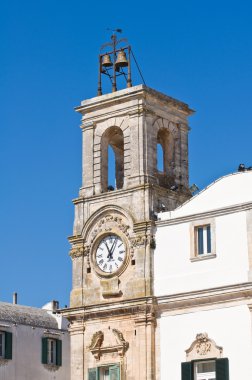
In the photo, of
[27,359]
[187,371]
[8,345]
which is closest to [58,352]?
[27,359]

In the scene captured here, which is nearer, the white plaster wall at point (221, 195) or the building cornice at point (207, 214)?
the building cornice at point (207, 214)

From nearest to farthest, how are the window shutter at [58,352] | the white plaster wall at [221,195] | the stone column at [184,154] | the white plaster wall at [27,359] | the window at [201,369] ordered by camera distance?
the window at [201,369] → the white plaster wall at [221,195] → the stone column at [184,154] → the white plaster wall at [27,359] → the window shutter at [58,352]

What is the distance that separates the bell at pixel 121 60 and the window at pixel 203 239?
10.2 m

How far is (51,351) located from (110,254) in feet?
58.7

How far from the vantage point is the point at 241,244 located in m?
49.1

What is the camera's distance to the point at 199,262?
50375mm

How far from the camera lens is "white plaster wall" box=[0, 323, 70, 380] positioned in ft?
218

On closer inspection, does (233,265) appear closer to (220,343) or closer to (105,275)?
(220,343)

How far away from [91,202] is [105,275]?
381cm

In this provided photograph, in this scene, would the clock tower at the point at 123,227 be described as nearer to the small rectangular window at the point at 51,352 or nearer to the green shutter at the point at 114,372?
the green shutter at the point at 114,372

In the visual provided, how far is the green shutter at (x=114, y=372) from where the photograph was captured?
169 feet

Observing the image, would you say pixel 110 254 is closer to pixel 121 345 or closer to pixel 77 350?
pixel 121 345

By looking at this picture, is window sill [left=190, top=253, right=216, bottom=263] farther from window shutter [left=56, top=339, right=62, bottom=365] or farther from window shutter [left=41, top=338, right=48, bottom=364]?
window shutter [left=56, top=339, right=62, bottom=365]

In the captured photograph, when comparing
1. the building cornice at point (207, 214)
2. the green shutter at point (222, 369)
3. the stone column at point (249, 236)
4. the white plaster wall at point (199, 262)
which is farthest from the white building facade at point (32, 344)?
the stone column at point (249, 236)
